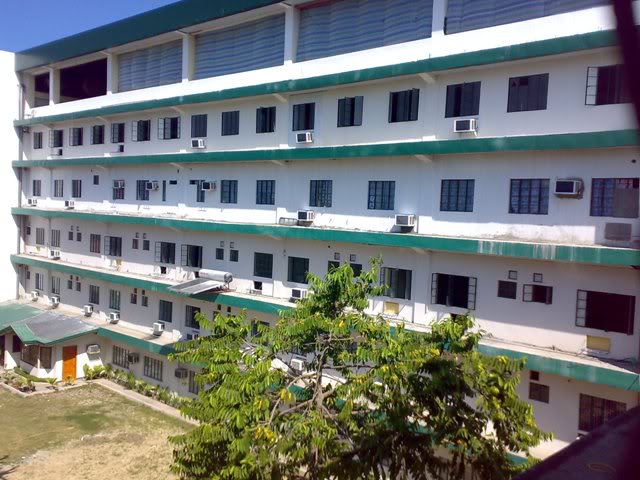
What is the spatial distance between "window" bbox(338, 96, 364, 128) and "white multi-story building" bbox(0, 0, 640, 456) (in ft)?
0.11

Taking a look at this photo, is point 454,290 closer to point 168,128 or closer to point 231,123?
point 231,123

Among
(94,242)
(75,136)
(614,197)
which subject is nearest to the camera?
(614,197)

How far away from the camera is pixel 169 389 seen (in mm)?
16719

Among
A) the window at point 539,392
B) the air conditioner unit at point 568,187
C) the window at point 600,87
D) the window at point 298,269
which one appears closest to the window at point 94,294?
the window at point 298,269

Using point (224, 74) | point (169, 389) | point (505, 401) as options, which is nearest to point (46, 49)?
point (224, 74)

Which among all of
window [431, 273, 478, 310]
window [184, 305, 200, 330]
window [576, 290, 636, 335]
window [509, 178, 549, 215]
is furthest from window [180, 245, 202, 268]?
window [576, 290, 636, 335]

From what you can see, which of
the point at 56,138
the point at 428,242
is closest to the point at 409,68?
the point at 428,242

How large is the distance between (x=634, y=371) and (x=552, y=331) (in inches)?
56.8

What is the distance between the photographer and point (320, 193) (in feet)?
43.2

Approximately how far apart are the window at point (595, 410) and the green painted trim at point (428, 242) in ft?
7.28

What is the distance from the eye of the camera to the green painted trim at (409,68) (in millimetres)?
8852

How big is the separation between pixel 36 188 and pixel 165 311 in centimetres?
Answer: 969

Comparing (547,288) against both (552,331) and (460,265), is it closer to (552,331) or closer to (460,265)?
(552,331)

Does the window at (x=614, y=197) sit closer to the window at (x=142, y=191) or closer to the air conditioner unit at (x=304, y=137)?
the air conditioner unit at (x=304, y=137)
